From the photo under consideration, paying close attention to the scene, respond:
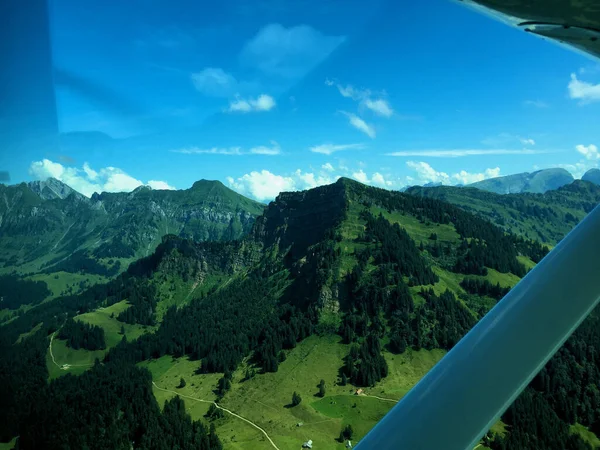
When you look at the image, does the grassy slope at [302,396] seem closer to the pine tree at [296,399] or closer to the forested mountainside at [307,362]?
the forested mountainside at [307,362]

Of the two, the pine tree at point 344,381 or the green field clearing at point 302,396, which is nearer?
the green field clearing at point 302,396

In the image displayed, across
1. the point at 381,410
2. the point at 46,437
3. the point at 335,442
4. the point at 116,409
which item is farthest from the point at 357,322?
the point at 46,437

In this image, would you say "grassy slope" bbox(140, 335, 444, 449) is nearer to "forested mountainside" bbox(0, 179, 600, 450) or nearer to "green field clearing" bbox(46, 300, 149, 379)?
"forested mountainside" bbox(0, 179, 600, 450)

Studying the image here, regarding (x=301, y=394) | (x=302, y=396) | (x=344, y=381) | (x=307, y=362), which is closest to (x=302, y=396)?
(x=302, y=396)

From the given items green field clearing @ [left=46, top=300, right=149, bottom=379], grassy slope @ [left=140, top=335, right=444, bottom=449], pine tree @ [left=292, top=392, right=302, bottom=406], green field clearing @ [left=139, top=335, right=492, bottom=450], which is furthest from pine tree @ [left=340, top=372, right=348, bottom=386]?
green field clearing @ [left=46, top=300, right=149, bottom=379]

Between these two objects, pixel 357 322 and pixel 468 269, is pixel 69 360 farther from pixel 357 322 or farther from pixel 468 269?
pixel 468 269

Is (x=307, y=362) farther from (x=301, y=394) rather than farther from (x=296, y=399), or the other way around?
(x=296, y=399)

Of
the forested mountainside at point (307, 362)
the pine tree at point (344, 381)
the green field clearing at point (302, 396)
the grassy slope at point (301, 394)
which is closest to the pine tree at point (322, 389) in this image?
the forested mountainside at point (307, 362)

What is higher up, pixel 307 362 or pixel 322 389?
pixel 307 362
